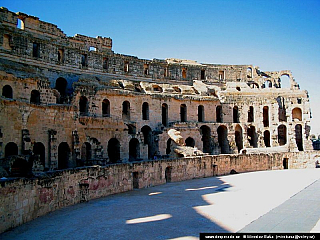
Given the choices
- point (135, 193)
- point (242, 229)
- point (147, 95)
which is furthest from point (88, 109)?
point (242, 229)

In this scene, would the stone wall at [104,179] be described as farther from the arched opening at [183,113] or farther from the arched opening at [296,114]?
the arched opening at [183,113]

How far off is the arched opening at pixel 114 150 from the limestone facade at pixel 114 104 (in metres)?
0.08

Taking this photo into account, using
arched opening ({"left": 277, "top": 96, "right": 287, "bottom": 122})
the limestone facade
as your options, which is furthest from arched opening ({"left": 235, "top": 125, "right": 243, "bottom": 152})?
arched opening ({"left": 277, "top": 96, "right": 287, "bottom": 122})

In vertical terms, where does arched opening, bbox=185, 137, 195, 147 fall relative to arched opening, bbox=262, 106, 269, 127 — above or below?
below

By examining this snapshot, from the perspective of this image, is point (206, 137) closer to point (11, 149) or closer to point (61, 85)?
point (61, 85)

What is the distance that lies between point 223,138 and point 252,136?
3.89 metres

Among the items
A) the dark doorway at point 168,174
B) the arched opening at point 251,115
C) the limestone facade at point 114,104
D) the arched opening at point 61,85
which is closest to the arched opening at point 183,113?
the limestone facade at point 114,104

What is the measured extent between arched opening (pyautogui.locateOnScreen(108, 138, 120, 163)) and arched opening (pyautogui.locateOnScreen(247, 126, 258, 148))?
15297 mm

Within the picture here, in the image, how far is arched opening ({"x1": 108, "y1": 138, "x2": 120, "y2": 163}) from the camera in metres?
23.7

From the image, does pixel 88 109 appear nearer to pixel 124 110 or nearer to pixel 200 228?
pixel 124 110

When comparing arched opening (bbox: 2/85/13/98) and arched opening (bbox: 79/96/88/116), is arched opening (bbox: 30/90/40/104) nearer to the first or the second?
arched opening (bbox: 2/85/13/98)

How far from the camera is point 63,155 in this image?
66.7 feet

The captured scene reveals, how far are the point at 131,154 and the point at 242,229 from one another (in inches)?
698

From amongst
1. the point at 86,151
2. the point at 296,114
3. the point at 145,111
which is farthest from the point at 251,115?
the point at 86,151
